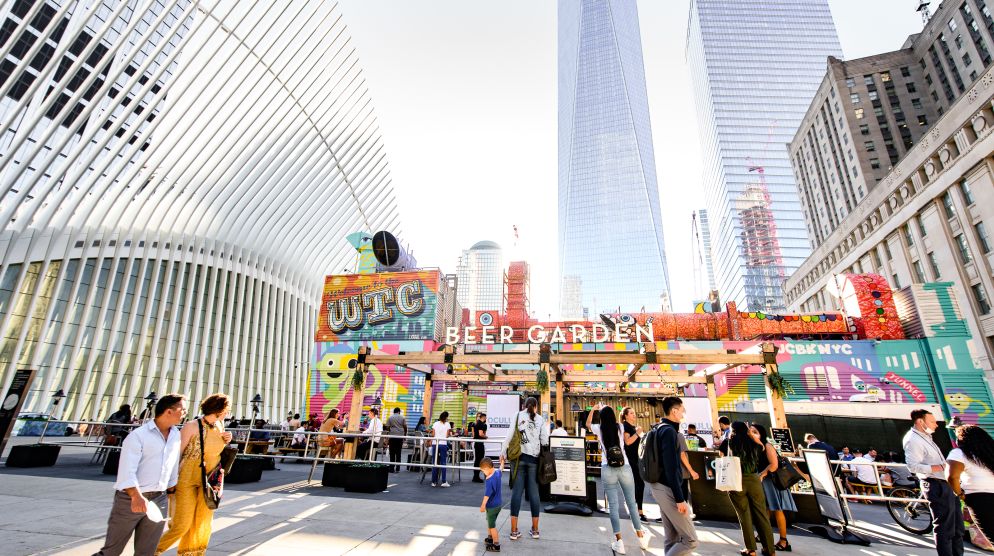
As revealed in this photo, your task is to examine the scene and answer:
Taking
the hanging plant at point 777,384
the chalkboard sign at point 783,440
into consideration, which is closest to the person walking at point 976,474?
the chalkboard sign at point 783,440

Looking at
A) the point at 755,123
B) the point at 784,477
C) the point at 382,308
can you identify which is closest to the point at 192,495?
the point at 784,477

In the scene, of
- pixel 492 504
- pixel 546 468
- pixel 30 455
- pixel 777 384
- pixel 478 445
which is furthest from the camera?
pixel 478 445

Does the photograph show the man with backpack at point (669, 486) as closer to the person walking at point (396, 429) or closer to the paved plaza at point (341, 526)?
the paved plaza at point (341, 526)

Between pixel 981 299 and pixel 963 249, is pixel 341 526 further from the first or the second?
pixel 963 249

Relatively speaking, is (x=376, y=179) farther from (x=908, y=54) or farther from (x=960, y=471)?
(x=908, y=54)

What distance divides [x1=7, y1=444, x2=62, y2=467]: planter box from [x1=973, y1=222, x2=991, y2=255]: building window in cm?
5131

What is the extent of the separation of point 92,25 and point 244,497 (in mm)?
51905

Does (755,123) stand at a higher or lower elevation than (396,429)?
higher

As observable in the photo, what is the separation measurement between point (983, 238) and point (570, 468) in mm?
41493

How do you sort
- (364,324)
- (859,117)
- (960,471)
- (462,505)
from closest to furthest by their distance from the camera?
(960,471)
(462,505)
(364,324)
(859,117)

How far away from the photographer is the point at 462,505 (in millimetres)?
8188

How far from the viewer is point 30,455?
35.8 ft

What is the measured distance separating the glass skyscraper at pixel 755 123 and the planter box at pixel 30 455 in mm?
111297

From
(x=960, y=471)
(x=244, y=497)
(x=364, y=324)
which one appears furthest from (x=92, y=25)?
(x=960, y=471)
